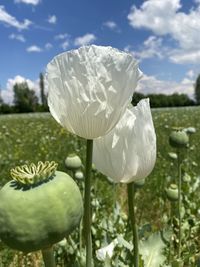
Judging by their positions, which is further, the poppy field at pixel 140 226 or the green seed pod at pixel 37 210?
the poppy field at pixel 140 226

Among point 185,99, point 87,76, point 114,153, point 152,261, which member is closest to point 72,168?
point 152,261

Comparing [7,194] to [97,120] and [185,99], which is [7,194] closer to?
[97,120]

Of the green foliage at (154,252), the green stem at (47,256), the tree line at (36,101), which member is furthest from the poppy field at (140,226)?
the tree line at (36,101)

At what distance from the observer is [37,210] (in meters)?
0.77

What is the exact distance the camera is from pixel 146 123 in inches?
40.3

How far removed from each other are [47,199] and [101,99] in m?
0.24

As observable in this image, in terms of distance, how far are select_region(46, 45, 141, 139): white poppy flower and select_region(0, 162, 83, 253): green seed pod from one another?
6.2 inches

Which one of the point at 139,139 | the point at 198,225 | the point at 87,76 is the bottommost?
the point at 198,225

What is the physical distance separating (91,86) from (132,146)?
0.21 meters

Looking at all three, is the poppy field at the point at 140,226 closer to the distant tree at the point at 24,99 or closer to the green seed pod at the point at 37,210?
the green seed pod at the point at 37,210

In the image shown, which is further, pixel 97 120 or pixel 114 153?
pixel 114 153

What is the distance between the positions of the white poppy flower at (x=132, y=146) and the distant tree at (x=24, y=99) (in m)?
54.1

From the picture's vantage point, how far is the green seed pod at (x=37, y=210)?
0.77m

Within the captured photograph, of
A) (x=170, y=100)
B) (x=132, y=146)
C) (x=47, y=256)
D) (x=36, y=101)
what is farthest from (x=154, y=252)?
(x=36, y=101)
